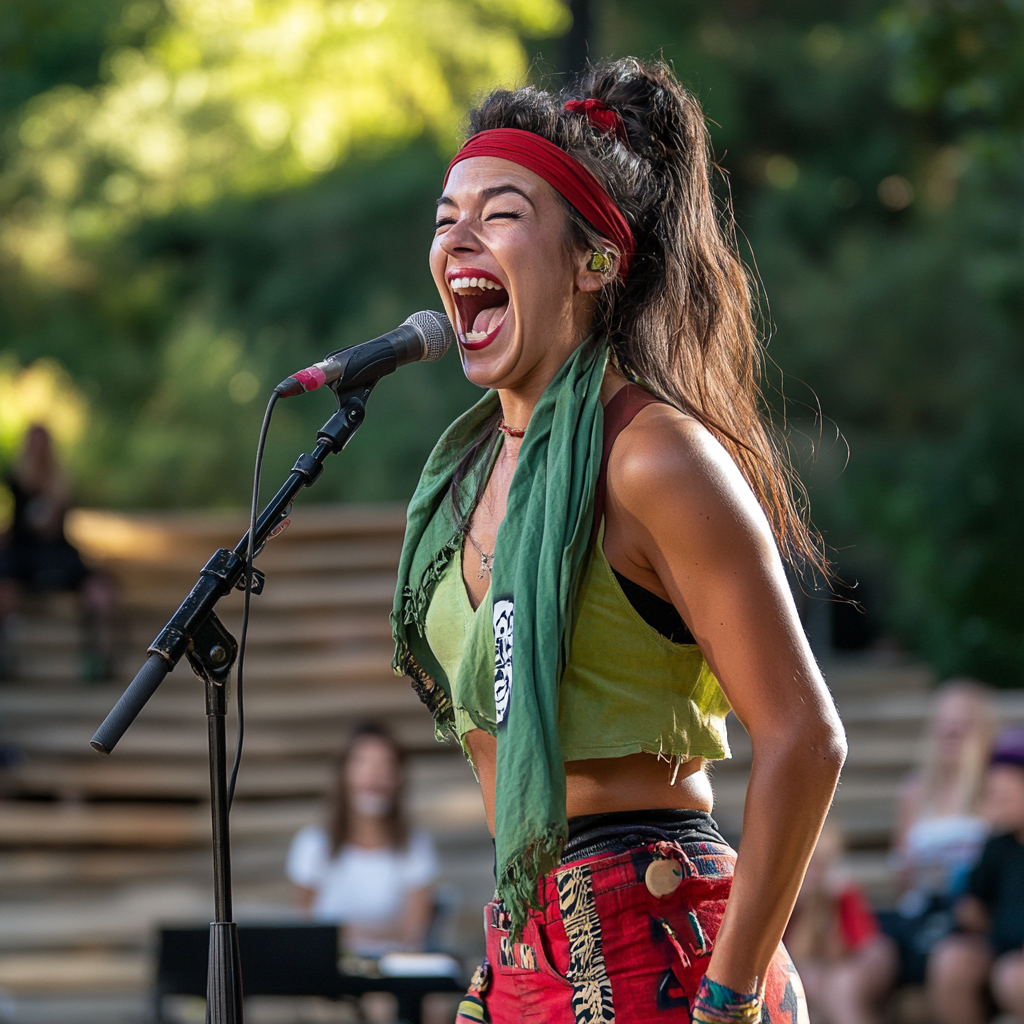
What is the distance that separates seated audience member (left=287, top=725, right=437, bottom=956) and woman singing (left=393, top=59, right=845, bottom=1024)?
347 cm

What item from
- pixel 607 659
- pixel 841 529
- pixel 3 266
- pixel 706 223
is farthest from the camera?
pixel 3 266

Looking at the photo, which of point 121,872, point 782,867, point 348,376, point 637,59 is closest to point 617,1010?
point 782,867

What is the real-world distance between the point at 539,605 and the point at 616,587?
0.09 meters

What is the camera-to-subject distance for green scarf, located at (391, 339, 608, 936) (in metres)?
1.42

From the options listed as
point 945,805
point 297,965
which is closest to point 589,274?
point 297,965

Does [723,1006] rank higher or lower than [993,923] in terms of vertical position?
lower

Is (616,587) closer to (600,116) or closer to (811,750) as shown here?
(811,750)

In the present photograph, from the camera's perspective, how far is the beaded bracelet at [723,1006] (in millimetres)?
1368

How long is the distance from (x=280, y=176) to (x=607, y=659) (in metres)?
12.9

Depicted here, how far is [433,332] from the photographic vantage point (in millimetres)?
1868

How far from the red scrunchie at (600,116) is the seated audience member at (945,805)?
4.06m

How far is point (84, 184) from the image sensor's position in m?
13.0

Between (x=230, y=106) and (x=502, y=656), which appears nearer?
(x=502, y=656)

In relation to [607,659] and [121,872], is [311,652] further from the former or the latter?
[607,659]
